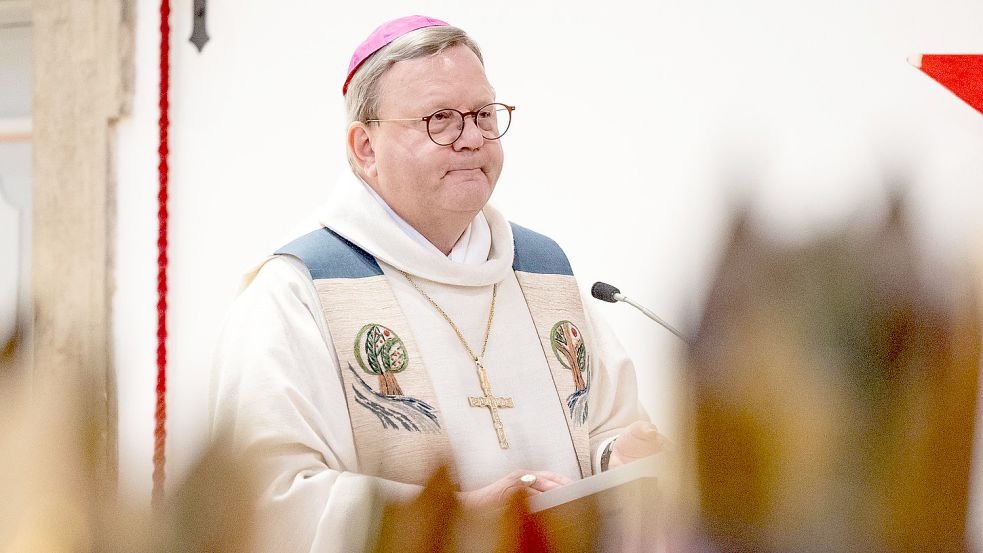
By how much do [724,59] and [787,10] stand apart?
22 centimetres

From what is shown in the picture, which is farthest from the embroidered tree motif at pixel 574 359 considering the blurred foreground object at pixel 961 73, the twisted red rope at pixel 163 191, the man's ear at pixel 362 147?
the twisted red rope at pixel 163 191

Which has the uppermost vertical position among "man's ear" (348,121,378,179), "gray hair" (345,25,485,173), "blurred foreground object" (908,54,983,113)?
"blurred foreground object" (908,54,983,113)

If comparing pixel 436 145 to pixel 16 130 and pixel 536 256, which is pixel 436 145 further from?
pixel 16 130

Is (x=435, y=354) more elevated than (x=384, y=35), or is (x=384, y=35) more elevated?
(x=384, y=35)

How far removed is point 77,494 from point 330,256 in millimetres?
2043

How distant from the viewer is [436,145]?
226cm

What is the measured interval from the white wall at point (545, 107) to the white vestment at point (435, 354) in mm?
384

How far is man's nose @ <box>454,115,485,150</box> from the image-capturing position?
2.24 m

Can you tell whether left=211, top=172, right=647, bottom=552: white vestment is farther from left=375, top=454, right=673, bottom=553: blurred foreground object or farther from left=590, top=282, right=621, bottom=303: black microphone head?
left=375, top=454, right=673, bottom=553: blurred foreground object


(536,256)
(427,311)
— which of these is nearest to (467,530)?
(427,311)

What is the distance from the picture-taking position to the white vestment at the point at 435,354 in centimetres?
194

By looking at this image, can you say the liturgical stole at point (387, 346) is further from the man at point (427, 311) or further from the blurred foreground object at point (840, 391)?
the blurred foreground object at point (840, 391)

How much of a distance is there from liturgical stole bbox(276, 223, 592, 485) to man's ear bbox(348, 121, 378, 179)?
0.16m

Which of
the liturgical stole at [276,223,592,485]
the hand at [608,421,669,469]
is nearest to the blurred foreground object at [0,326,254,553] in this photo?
the hand at [608,421,669,469]
